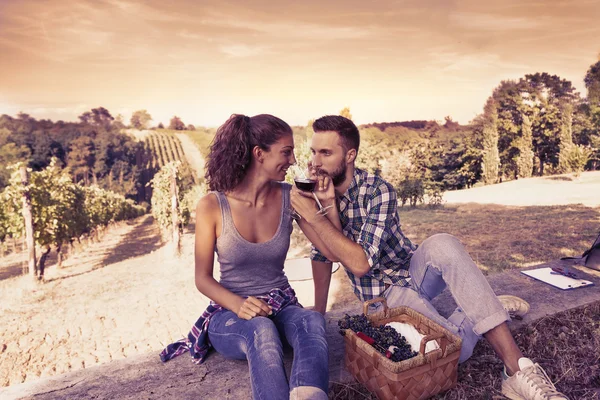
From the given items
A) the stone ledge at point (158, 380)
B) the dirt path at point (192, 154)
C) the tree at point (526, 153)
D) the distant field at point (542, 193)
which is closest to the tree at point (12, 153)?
the dirt path at point (192, 154)

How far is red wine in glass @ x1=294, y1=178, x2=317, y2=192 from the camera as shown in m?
2.16

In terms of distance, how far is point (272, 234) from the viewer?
90.0 inches

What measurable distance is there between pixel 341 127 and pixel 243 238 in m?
0.86

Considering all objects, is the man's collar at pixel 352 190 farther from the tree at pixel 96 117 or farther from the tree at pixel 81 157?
the tree at pixel 96 117

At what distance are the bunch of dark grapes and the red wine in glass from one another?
0.73 m

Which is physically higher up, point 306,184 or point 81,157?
point 81,157

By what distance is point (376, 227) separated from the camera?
223 cm

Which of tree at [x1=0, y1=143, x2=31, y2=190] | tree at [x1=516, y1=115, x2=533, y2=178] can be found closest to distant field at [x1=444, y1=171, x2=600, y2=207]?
tree at [x1=516, y1=115, x2=533, y2=178]

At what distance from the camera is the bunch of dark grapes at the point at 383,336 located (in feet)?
6.34

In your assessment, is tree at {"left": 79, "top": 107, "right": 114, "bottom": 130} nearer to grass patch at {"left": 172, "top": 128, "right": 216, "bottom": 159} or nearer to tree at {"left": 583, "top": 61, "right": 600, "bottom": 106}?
grass patch at {"left": 172, "top": 128, "right": 216, "bottom": 159}

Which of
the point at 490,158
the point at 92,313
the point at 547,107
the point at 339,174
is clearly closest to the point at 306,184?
the point at 339,174

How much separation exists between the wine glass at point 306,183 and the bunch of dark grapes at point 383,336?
23.9 inches

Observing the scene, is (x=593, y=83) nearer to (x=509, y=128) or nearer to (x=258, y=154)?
(x=509, y=128)

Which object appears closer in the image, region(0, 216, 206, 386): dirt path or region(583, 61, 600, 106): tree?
region(0, 216, 206, 386): dirt path
